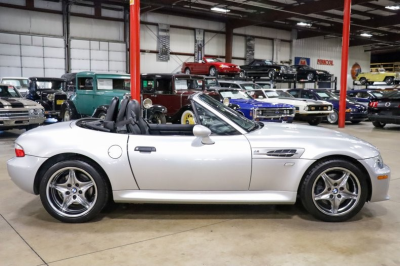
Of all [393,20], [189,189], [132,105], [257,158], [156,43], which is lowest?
[189,189]

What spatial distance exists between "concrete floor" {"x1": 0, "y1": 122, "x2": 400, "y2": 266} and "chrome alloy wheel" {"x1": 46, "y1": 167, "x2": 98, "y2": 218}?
0.15 meters

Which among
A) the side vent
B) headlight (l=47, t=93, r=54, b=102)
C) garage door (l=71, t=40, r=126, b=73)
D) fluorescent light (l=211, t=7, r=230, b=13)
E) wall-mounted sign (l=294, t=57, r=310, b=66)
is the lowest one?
the side vent

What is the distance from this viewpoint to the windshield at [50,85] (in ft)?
43.6

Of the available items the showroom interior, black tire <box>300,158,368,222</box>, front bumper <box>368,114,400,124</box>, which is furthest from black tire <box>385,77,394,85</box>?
black tire <box>300,158,368,222</box>

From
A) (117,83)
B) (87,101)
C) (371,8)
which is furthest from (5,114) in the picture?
(371,8)

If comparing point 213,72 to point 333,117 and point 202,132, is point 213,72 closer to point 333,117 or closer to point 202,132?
point 333,117

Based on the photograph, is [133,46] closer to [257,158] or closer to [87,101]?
[87,101]

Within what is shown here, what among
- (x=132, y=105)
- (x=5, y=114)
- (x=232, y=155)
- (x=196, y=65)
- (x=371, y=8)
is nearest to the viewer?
Answer: (x=232, y=155)

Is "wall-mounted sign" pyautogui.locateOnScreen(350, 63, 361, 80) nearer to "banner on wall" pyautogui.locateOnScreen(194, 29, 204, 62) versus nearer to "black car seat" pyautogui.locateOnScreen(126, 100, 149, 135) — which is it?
"banner on wall" pyautogui.locateOnScreen(194, 29, 204, 62)

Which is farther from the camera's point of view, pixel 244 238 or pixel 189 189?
pixel 189 189

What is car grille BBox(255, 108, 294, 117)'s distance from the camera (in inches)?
444

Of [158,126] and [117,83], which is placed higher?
[117,83]

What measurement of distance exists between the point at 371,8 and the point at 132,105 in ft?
79.1

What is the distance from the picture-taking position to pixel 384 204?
14.1 feet
